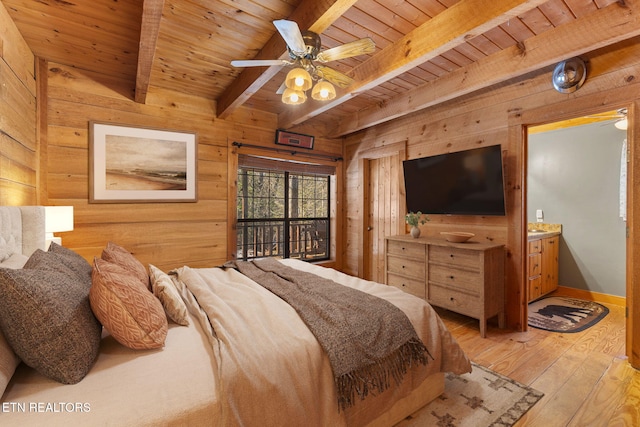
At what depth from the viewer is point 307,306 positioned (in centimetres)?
158

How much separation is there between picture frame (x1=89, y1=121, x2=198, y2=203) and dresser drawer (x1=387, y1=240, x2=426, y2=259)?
2461 mm

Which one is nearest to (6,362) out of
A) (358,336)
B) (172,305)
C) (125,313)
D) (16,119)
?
(125,313)

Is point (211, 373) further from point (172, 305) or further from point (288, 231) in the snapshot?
point (288, 231)

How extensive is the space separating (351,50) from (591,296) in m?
4.38

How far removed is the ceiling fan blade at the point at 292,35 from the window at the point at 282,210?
230 centimetres

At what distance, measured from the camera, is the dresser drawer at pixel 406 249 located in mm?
3168

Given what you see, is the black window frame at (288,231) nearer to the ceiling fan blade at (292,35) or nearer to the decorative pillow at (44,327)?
the ceiling fan blade at (292,35)

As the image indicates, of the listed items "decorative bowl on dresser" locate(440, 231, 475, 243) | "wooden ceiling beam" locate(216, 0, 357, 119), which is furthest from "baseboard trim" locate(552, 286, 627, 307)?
"wooden ceiling beam" locate(216, 0, 357, 119)

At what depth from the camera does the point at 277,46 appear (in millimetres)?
2100

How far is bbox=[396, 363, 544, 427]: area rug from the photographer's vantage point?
1626mm

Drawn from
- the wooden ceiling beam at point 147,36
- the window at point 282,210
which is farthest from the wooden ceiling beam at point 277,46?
the window at point 282,210

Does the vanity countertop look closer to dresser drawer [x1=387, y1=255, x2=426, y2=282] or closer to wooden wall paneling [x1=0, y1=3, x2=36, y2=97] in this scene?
dresser drawer [x1=387, y1=255, x2=426, y2=282]

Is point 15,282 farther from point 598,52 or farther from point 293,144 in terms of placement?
point 598,52

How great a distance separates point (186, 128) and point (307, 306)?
282 cm
